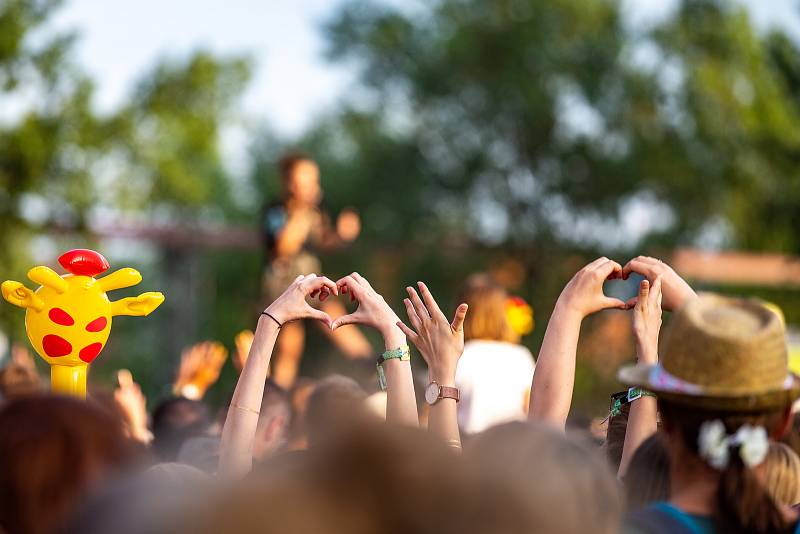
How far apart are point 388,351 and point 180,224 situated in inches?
514

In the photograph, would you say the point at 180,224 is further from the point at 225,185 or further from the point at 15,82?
the point at 225,185

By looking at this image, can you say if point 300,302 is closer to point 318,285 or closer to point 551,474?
point 318,285

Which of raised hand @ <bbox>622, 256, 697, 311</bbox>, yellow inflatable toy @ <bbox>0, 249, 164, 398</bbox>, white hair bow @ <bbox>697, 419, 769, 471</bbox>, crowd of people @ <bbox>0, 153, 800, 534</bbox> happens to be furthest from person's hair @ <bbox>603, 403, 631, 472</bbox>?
yellow inflatable toy @ <bbox>0, 249, 164, 398</bbox>

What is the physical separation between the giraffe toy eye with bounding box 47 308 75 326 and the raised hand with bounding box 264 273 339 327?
0.72 metres

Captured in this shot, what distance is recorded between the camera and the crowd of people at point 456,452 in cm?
142

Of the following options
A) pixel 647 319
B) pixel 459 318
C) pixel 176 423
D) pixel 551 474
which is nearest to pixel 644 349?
pixel 647 319

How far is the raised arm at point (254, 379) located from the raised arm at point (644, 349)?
861mm

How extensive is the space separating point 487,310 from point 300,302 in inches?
86.2

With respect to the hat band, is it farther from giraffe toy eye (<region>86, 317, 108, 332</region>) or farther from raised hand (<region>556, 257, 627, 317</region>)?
giraffe toy eye (<region>86, 317, 108, 332</region>)

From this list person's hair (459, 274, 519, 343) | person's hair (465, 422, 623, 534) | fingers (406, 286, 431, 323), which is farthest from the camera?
person's hair (459, 274, 519, 343)

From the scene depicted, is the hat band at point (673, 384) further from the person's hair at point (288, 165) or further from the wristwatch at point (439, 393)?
the person's hair at point (288, 165)

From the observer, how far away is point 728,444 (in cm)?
216

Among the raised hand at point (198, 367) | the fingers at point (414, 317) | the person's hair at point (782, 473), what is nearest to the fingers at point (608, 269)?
the fingers at point (414, 317)

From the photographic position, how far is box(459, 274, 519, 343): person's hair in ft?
16.9
